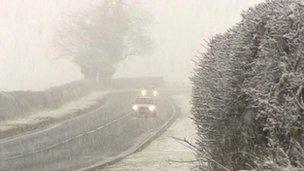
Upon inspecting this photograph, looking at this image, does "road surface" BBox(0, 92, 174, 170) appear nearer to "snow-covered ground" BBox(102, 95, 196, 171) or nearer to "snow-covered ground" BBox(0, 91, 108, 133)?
"snow-covered ground" BBox(0, 91, 108, 133)

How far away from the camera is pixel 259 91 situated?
25.1ft

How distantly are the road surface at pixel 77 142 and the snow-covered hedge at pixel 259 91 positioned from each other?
29.0 feet

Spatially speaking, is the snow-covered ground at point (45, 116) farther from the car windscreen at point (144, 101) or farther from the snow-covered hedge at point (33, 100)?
the car windscreen at point (144, 101)

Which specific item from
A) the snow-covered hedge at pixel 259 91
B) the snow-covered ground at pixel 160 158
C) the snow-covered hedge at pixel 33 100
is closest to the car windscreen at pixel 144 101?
the snow-covered hedge at pixel 33 100

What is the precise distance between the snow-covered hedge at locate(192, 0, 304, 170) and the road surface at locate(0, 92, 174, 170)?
8828mm

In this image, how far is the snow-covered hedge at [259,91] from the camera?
7203mm

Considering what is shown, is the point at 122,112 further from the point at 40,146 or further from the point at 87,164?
the point at 87,164

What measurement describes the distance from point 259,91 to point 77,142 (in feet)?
56.1

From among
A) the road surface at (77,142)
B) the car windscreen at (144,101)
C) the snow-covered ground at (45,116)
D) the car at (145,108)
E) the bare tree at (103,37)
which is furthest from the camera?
the bare tree at (103,37)

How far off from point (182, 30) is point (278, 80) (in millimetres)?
135384

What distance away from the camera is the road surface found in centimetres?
1845

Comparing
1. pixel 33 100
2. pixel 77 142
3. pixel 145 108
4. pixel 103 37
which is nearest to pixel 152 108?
pixel 145 108

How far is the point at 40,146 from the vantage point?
2252 cm

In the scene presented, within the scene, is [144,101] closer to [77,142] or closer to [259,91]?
[77,142]
